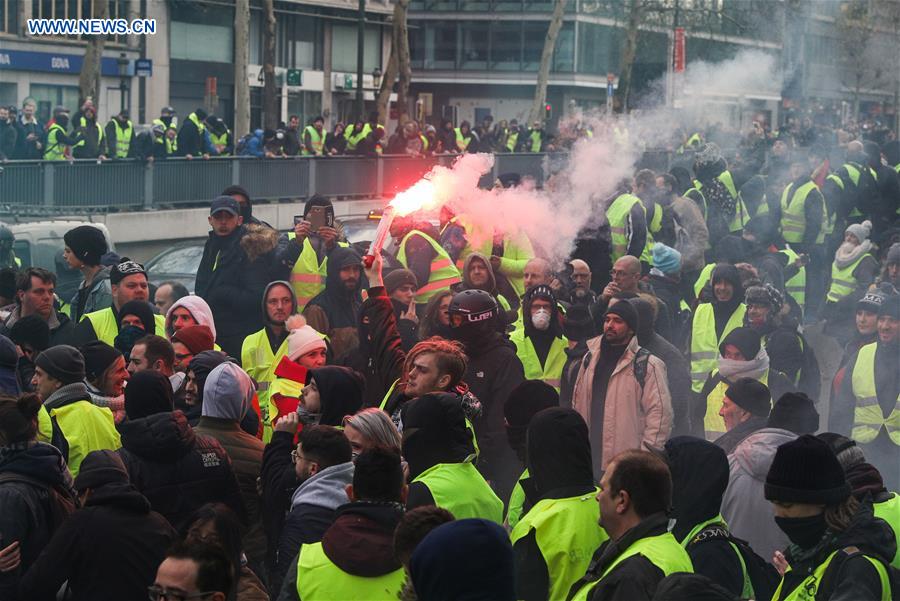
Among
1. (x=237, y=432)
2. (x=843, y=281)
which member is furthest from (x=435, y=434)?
(x=843, y=281)

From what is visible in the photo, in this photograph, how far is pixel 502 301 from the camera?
10.1 meters

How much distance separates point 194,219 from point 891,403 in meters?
14.8

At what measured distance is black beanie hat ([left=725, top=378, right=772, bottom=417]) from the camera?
6996 mm

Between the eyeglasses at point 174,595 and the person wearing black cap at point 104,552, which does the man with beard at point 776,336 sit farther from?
the eyeglasses at point 174,595

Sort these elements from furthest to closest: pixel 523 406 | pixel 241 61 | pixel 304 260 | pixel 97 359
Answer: pixel 241 61, pixel 304 260, pixel 97 359, pixel 523 406

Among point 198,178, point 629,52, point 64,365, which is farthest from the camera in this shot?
point 629,52

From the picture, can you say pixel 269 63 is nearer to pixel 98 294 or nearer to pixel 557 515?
pixel 98 294

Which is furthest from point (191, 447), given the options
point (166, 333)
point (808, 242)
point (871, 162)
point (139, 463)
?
point (871, 162)

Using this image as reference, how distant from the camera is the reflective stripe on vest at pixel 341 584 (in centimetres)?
441

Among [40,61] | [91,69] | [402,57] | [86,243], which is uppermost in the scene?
[402,57]

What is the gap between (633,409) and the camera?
7508 millimetres

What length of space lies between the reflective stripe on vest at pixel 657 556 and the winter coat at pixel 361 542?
0.64 metres

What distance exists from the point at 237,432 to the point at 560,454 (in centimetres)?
169

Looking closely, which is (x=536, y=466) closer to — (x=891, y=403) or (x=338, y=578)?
(x=338, y=578)
